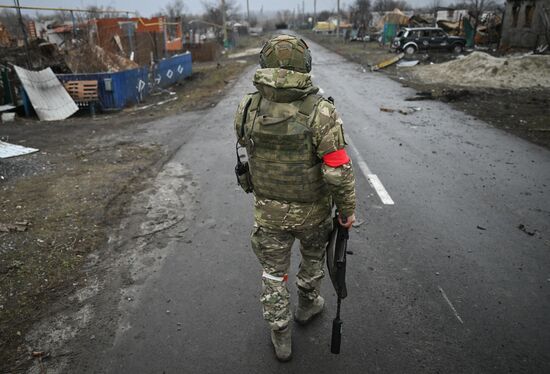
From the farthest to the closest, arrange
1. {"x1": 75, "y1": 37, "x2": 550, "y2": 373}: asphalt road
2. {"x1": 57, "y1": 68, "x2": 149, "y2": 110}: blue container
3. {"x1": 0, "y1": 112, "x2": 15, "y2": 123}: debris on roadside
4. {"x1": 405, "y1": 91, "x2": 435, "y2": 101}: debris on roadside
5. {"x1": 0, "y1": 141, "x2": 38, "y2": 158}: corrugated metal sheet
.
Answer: {"x1": 405, "y1": 91, "x2": 435, "y2": 101}: debris on roadside, {"x1": 57, "y1": 68, "x2": 149, "y2": 110}: blue container, {"x1": 0, "y1": 112, "x2": 15, "y2": 123}: debris on roadside, {"x1": 0, "y1": 141, "x2": 38, "y2": 158}: corrugated metal sheet, {"x1": 75, "y1": 37, "x2": 550, "y2": 373}: asphalt road

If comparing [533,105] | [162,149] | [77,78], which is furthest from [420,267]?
[77,78]

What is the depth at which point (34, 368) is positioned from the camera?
2582mm

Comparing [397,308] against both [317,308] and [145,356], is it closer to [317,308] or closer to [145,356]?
[317,308]

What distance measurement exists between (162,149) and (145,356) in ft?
17.9

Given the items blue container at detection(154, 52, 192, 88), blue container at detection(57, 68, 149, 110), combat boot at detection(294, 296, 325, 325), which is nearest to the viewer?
combat boot at detection(294, 296, 325, 325)

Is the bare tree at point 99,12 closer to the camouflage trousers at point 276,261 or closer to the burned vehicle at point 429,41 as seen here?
the camouflage trousers at point 276,261

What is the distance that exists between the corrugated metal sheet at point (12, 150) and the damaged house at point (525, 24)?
23.6 m

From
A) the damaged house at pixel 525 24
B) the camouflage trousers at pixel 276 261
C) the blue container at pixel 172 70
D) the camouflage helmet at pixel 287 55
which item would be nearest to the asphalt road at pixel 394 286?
the camouflage trousers at pixel 276 261

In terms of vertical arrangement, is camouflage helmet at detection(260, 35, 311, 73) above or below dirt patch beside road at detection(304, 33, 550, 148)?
above

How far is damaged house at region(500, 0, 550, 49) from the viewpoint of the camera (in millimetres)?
21452

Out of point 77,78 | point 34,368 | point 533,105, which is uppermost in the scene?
point 77,78

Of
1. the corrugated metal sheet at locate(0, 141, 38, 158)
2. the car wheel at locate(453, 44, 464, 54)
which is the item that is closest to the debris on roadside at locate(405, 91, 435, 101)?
the corrugated metal sheet at locate(0, 141, 38, 158)

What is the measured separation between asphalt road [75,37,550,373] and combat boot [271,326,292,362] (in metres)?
0.07

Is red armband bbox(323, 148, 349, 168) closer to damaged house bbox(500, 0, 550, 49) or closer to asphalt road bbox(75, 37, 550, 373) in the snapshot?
asphalt road bbox(75, 37, 550, 373)
